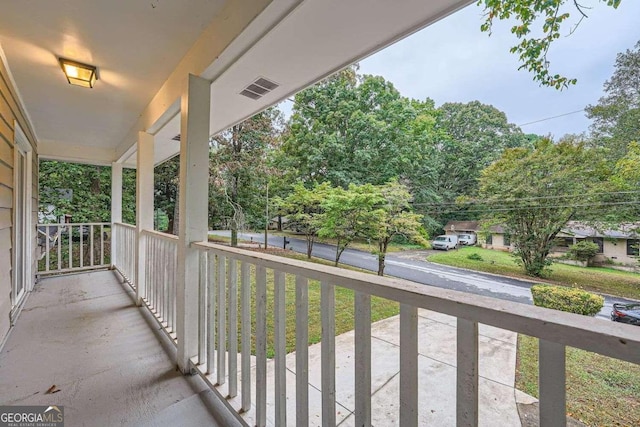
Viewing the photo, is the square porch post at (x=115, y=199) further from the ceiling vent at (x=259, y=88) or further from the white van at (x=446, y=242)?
the white van at (x=446, y=242)

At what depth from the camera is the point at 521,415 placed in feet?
5.11

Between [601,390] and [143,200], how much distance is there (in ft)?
13.0

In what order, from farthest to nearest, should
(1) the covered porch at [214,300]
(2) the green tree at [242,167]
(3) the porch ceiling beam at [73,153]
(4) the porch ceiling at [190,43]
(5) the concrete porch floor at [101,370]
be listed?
(2) the green tree at [242,167]
(3) the porch ceiling beam at [73,153]
(5) the concrete porch floor at [101,370]
(4) the porch ceiling at [190,43]
(1) the covered porch at [214,300]

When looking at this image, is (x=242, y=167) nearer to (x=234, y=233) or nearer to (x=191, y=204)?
(x=234, y=233)

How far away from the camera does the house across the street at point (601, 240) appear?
65.9 inches

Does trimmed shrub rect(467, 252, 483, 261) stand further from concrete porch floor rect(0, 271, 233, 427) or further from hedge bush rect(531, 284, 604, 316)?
concrete porch floor rect(0, 271, 233, 427)

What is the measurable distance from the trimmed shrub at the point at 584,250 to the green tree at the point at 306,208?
359cm

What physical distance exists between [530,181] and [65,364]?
14.1 ft

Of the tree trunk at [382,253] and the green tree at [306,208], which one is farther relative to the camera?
the tree trunk at [382,253]

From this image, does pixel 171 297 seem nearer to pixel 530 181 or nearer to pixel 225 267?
pixel 225 267

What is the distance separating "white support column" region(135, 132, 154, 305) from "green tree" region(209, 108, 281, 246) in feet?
15.6

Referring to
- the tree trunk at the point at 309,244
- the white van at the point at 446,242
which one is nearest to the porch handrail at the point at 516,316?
the white van at the point at 446,242

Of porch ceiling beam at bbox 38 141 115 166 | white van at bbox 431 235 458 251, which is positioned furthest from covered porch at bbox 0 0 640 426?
white van at bbox 431 235 458 251

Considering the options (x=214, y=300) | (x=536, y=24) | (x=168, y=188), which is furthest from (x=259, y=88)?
(x=168, y=188)
